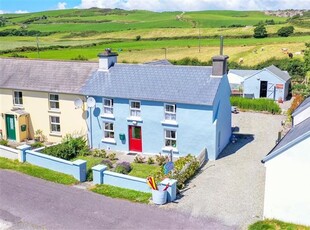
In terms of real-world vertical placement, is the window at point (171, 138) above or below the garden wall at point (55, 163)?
above

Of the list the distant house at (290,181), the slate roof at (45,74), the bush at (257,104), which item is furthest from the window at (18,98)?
the bush at (257,104)

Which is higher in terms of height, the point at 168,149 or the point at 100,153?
the point at 168,149

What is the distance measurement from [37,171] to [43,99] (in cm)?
828

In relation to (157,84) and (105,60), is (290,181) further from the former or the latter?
(105,60)

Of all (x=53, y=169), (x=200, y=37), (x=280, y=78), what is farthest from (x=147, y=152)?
(x=200, y=37)

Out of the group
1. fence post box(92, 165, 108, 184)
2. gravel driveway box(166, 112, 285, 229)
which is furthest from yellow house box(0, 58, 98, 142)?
gravel driveway box(166, 112, 285, 229)

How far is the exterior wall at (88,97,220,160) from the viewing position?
82.5 ft

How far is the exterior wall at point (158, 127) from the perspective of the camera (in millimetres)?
25156

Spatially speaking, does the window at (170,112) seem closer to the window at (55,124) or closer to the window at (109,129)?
the window at (109,129)

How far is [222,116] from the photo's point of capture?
2708 cm

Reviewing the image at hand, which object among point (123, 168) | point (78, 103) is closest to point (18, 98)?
point (78, 103)

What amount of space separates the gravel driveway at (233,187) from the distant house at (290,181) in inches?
51.2

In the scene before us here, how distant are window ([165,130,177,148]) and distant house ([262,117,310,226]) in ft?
33.2

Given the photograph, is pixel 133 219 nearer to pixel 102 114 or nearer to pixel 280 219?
pixel 280 219
